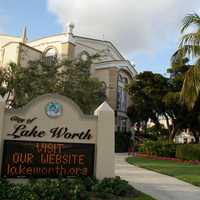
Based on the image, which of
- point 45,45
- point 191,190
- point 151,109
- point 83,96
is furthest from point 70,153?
point 45,45

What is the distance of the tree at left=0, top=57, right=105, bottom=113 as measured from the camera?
19.5 meters

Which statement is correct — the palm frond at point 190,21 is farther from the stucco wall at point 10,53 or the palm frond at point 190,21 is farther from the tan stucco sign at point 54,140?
the stucco wall at point 10,53

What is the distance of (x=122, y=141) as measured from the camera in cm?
4031

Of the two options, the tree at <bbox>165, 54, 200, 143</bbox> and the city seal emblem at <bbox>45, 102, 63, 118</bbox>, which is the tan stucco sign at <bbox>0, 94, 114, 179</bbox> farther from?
the tree at <bbox>165, 54, 200, 143</bbox>

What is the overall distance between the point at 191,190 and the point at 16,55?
1053 inches

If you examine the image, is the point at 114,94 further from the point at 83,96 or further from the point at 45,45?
the point at 83,96

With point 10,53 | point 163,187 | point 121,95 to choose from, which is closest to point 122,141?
point 121,95

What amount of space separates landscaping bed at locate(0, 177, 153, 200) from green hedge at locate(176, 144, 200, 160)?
48.3ft

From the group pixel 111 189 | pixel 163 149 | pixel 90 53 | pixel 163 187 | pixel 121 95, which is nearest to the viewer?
pixel 111 189

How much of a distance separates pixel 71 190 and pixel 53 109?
2.58 meters

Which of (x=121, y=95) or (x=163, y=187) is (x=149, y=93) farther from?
(x=163, y=187)

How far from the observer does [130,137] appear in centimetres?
4284

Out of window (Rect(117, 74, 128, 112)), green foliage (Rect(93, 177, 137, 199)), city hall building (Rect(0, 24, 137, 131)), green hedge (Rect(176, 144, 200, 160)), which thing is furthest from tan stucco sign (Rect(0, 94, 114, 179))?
window (Rect(117, 74, 128, 112))

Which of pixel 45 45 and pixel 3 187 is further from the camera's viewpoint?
pixel 45 45
